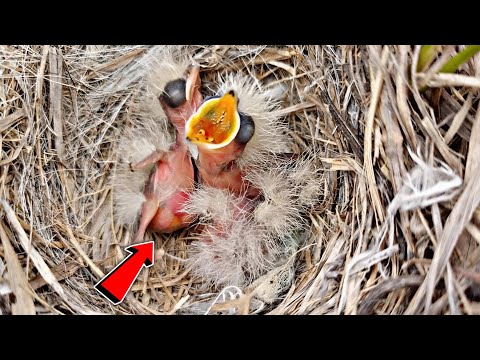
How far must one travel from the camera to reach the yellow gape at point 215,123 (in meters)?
1.22

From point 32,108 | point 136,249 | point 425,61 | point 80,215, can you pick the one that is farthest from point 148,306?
point 425,61

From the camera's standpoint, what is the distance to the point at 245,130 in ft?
4.12

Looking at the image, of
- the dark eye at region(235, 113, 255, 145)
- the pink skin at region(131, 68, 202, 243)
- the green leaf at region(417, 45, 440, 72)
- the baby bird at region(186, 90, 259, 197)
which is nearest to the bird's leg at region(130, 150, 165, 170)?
the pink skin at region(131, 68, 202, 243)

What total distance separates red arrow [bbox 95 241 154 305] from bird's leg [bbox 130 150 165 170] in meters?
0.18

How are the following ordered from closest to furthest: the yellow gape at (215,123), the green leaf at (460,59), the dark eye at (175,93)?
the green leaf at (460,59) < the yellow gape at (215,123) < the dark eye at (175,93)

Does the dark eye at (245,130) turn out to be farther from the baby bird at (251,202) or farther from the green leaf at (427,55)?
the green leaf at (427,55)

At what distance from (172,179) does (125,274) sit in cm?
25

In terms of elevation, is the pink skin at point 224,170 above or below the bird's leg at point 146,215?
above

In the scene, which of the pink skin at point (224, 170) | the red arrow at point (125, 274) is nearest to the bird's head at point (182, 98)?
the pink skin at point (224, 170)

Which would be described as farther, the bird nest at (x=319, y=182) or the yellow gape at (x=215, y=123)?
the yellow gape at (x=215, y=123)

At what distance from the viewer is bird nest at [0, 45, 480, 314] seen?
3.62 ft

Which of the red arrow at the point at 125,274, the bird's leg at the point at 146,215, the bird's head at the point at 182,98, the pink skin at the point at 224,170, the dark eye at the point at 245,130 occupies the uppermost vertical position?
the bird's head at the point at 182,98

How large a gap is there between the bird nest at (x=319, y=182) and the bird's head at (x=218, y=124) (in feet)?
0.56

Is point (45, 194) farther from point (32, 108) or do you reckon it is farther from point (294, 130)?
point (294, 130)
